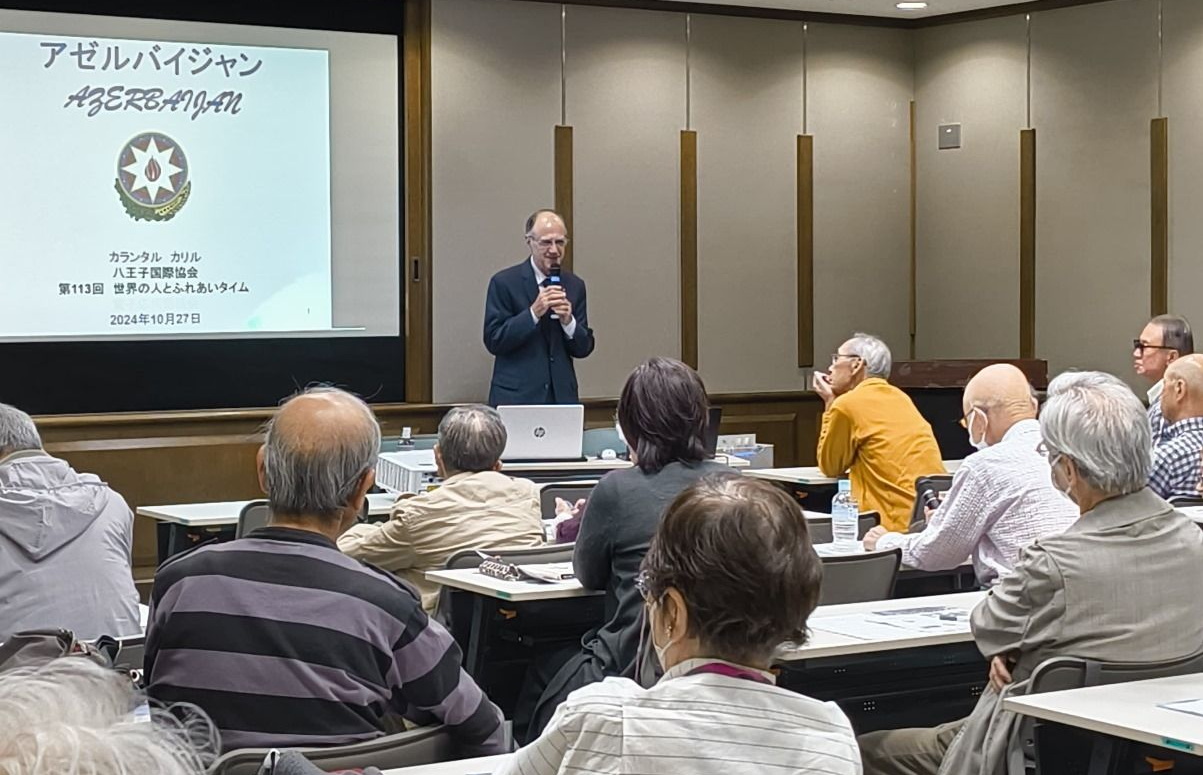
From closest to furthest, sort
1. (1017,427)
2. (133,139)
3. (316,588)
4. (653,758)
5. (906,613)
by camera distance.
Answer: (653,758), (316,588), (906,613), (1017,427), (133,139)

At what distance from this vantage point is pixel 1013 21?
1013 cm

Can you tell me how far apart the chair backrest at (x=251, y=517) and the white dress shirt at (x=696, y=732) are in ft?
13.2

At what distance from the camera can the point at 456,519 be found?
16.8ft

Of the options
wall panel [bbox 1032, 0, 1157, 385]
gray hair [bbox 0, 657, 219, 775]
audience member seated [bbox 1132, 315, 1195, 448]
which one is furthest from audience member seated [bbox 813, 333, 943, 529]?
gray hair [bbox 0, 657, 219, 775]

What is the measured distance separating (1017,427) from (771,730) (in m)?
2.74

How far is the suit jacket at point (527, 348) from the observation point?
8.65 m

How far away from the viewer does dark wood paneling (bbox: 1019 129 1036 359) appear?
10.1m

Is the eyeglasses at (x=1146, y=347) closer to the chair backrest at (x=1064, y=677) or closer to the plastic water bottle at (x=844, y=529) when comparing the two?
the plastic water bottle at (x=844, y=529)

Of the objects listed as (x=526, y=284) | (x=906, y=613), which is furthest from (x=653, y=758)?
(x=526, y=284)

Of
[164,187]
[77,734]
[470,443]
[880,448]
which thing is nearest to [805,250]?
[880,448]

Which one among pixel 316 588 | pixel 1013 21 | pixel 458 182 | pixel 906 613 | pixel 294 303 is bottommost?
pixel 906 613

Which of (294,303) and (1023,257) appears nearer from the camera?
(294,303)

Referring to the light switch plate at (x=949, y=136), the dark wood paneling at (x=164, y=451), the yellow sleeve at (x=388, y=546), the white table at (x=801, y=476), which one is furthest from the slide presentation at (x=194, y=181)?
the yellow sleeve at (x=388, y=546)

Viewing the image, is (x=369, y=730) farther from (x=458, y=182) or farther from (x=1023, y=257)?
(x=1023, y=257)
